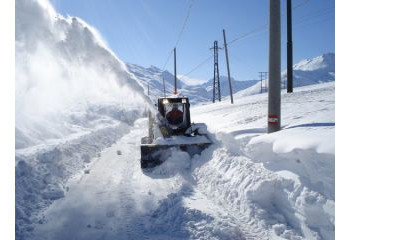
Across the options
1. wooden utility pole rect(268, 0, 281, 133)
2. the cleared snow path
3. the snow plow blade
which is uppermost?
wooden utility pole rect(268, 0, 281, 133)

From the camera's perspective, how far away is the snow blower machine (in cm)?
1037

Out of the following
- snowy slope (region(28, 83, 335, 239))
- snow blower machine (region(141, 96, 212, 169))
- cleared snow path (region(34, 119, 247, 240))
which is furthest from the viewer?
snow blower machine (region(141, 96, 212, 169))

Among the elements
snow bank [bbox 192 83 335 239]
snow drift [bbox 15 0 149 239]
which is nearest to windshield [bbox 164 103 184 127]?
snow drift [bbox 15 0 149 239]

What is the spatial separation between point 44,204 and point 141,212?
80.7 inches

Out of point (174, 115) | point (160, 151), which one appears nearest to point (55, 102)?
point (174, 115)

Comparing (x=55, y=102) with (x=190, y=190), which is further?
(x=55, y=102)

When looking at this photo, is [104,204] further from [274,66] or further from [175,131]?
[175,131]

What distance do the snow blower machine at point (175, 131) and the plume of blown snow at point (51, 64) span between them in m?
5.18

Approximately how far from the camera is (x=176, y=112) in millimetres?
12945

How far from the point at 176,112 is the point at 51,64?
64.7 ft

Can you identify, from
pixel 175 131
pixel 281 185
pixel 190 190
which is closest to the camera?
pixel 281 185

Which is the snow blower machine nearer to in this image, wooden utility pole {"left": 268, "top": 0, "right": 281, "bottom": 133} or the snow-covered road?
the snow-covered road

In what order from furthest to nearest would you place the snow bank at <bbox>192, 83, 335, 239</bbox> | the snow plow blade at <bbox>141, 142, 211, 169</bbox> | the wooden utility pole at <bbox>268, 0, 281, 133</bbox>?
the snow plow blade at <bbox>141, 142, 211, 169</bbox> < the wooden utility pole at <bbox>268, 0, 281, 133</bbox> < the snow bank at <bbox>192, 83, 335, 239</bbox>

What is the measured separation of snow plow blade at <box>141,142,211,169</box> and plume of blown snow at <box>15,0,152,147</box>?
6430 mm
